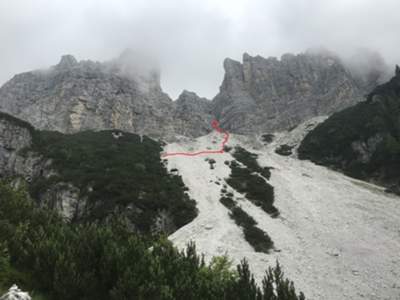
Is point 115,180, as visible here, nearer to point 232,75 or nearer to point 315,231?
point 315,231

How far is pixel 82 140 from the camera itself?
55.3 meters

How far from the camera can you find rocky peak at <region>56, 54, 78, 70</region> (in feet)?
391

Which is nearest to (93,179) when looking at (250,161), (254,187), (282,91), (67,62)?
(254,187)

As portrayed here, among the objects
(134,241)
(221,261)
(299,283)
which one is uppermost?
(134,241)

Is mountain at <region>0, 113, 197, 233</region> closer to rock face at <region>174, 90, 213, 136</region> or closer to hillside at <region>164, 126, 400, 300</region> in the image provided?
hillside at <region>164, 126, 400, 300</region>

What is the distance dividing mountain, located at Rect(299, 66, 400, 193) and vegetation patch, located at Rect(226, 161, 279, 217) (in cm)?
1647

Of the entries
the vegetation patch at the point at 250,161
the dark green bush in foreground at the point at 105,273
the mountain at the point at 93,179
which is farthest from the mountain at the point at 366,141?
the dark green bush in foreground at the point at 105,273

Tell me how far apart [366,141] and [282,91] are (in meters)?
72.6

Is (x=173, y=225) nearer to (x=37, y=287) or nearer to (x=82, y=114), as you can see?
(x=37, y=287)

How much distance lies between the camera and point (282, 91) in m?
123

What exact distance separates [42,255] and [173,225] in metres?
19.7

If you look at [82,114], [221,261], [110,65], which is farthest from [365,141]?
[110,65]

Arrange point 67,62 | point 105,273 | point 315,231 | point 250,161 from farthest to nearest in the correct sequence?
point 67,62 < point 250,161 < point 315,231 < point 105,273

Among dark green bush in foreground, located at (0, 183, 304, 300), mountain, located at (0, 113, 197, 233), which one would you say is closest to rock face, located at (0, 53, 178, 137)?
mountain, located at (0, 113, 197, 233)
